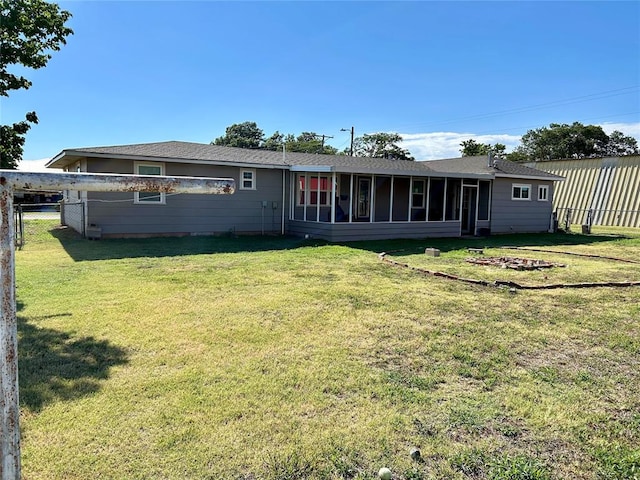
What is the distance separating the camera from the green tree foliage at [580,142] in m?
47.8

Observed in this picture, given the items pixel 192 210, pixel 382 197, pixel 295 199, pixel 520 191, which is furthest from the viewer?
pixel 520 191

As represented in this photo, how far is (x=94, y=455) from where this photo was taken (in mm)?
2338

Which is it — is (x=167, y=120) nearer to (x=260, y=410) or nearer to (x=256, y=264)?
(x=256, y=264)

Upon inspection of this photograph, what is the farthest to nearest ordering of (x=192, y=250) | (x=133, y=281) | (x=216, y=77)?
(x=216, y=77)
(x=192, y=250)
(x=133, y=281)

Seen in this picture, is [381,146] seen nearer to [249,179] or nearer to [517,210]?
[517,210]

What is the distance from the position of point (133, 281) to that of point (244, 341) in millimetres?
3568

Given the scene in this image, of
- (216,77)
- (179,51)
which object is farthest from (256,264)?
(216,77)

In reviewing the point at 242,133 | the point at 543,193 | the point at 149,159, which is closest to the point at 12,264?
the point at 149,159

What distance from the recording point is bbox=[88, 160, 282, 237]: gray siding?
12492 mm

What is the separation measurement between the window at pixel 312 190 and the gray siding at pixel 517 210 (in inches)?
281

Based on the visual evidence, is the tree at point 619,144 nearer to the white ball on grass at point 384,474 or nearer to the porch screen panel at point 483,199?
the porch screen panel at point 483,199

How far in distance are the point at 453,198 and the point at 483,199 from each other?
3.98ft

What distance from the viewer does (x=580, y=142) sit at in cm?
4844

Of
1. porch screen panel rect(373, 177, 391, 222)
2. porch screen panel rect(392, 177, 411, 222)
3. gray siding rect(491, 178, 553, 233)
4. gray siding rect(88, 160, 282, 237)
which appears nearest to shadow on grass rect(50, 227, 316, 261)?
gray siding rect(88, 160, 282, 237)
